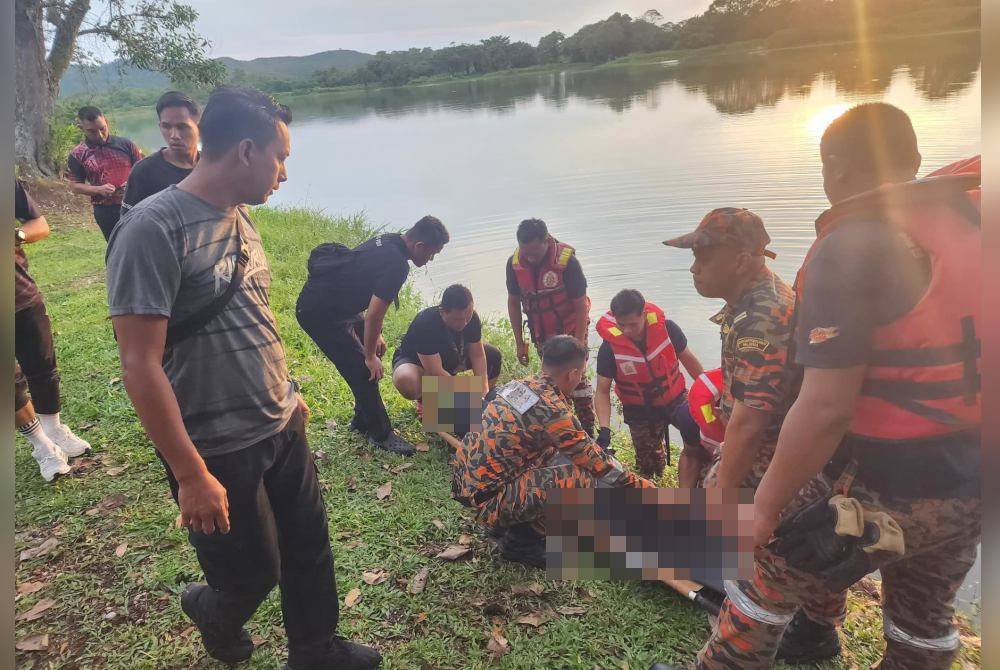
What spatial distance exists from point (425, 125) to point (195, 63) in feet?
54.6

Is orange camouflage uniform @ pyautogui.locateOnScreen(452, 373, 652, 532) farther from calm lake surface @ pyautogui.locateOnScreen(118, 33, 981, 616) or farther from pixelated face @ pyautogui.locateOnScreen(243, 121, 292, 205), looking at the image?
calm lake surface @ pyautogui.locateOnScreen(118, 33, 981, 616)

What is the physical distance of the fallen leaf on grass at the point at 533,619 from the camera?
3.06m

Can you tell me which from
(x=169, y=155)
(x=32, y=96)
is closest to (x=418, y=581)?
(x=169, y=155)

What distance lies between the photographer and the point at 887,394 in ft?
6.07

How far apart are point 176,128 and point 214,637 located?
366 cm

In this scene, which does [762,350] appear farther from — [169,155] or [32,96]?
[32,96]

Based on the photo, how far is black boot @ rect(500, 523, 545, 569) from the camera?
3.43 meters

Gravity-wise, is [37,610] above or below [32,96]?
below

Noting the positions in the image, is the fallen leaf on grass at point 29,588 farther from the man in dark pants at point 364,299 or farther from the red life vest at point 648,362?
the red life vest at point 648,362

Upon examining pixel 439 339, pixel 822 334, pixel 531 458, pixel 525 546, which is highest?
pixel 822 334

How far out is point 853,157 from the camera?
1969mm

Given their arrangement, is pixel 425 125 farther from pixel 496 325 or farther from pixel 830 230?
pixel 830 230

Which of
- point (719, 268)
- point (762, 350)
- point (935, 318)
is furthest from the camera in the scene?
point (719, 268)

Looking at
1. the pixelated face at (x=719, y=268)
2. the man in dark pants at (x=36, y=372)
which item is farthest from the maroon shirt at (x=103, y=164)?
the pixelated face at (x=719, y=268)
